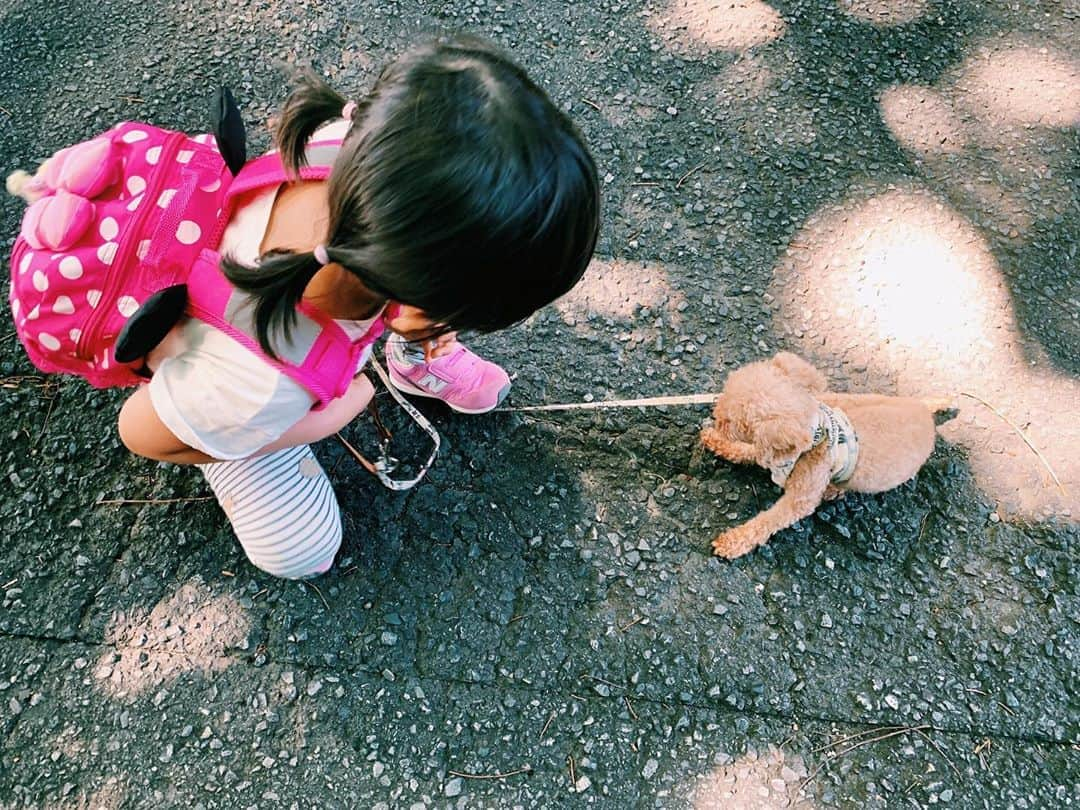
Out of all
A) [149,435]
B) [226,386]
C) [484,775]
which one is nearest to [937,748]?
[484,775]

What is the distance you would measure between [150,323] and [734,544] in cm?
121

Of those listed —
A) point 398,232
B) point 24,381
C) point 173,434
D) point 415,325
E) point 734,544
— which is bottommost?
point 734,544

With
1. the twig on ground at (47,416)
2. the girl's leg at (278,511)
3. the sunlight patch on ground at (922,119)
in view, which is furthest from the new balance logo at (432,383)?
the sunlight patch on ground at (922,119)

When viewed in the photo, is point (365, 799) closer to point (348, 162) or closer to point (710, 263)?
point (348, 162)

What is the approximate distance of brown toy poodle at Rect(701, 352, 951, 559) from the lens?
5.52ft

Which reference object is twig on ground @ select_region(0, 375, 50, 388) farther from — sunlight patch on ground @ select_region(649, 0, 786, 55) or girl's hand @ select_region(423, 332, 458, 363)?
sunlight patch on ground @ select_region(649, 0, 786, 55)

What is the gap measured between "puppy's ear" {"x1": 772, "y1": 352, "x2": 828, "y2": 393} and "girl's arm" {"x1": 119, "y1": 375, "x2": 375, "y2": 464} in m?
0.90

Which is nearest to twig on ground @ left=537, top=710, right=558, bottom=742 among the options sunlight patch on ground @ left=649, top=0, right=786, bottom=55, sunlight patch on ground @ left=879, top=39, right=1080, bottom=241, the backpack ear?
the backpack ear

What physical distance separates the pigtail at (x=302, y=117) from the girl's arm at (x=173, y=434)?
44cm

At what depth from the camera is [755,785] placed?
61.6 inches

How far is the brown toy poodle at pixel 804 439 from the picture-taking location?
5.52 feet

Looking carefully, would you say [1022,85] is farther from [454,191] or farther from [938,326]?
[454,191]

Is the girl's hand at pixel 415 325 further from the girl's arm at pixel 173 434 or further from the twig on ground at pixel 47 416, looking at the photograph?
the twig on ground at pixel 47 416

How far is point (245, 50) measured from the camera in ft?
8.19
